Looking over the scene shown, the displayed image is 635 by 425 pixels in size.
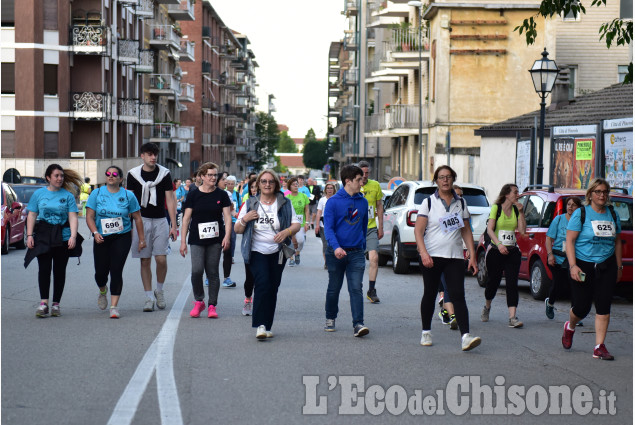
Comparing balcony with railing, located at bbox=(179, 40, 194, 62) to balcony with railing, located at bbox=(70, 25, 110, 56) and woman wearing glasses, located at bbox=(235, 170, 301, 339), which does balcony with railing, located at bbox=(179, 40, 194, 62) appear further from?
woman wearing glasses, located at bbox=(235, 170, 301, 339)

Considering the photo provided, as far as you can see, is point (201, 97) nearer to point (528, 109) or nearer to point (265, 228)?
point (528, 109)

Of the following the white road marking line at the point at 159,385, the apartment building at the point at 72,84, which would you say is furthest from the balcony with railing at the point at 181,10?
the white road marking line at the point at 159,385

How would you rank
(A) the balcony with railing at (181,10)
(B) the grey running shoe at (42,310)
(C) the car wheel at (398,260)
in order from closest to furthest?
(B) the grey running shoe at (42,310), (C) the car wheel at (398,260), (A) the balcony with railing at (181,10)

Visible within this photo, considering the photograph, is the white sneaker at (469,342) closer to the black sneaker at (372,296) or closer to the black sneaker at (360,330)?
the black sneaker at (360,330)

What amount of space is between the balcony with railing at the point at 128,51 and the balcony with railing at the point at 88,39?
549 centimetres

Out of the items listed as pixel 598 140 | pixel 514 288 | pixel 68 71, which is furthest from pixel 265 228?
pixel 68 71

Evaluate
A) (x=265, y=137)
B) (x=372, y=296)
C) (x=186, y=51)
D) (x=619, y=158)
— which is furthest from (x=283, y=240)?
(x=265, y=137)

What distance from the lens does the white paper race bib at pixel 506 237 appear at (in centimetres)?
1205

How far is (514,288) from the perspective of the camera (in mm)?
11812

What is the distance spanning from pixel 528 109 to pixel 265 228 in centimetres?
3309

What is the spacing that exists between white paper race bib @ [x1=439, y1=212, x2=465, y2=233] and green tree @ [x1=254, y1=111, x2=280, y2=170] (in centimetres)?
16365

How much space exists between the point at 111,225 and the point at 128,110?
5180 cm

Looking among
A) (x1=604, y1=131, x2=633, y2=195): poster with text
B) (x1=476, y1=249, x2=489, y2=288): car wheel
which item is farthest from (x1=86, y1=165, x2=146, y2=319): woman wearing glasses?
(x1=604, y1=131, x2=633, y2=195): poster with text

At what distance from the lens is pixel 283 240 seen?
10383 millimetres
